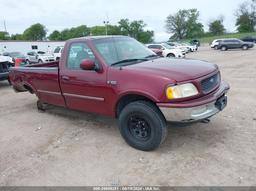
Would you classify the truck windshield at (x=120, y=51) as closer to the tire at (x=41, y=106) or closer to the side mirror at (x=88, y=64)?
the side mirror at (x=88, y=64)

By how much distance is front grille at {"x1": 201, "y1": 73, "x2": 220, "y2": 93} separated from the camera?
4057mm

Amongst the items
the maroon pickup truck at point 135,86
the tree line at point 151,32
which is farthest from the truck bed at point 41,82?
the tree line at point 151,32

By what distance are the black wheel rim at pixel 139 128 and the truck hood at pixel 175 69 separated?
0.75 meters

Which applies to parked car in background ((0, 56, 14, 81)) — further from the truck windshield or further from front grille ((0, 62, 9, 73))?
the truck windshield

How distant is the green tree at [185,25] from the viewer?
336 ft

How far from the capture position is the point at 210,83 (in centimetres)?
423

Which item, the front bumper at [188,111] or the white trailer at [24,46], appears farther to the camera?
the white trailer at [24,46]

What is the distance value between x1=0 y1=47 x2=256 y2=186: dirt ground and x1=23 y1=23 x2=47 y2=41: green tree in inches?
4224

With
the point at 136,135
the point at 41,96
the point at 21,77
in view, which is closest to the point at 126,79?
the point at 136,135

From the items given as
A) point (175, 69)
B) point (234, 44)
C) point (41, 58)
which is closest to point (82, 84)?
point (175, 69)

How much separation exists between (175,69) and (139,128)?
3.59ft

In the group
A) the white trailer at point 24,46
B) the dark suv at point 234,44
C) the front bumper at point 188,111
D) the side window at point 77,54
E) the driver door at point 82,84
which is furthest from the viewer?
the white trailer at point 24,46

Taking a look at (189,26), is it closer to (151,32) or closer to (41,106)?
(151,32)

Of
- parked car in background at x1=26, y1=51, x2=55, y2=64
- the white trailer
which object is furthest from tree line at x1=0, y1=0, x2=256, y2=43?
parked car in background at x1=26, y1=51, x2=55, y2=64
